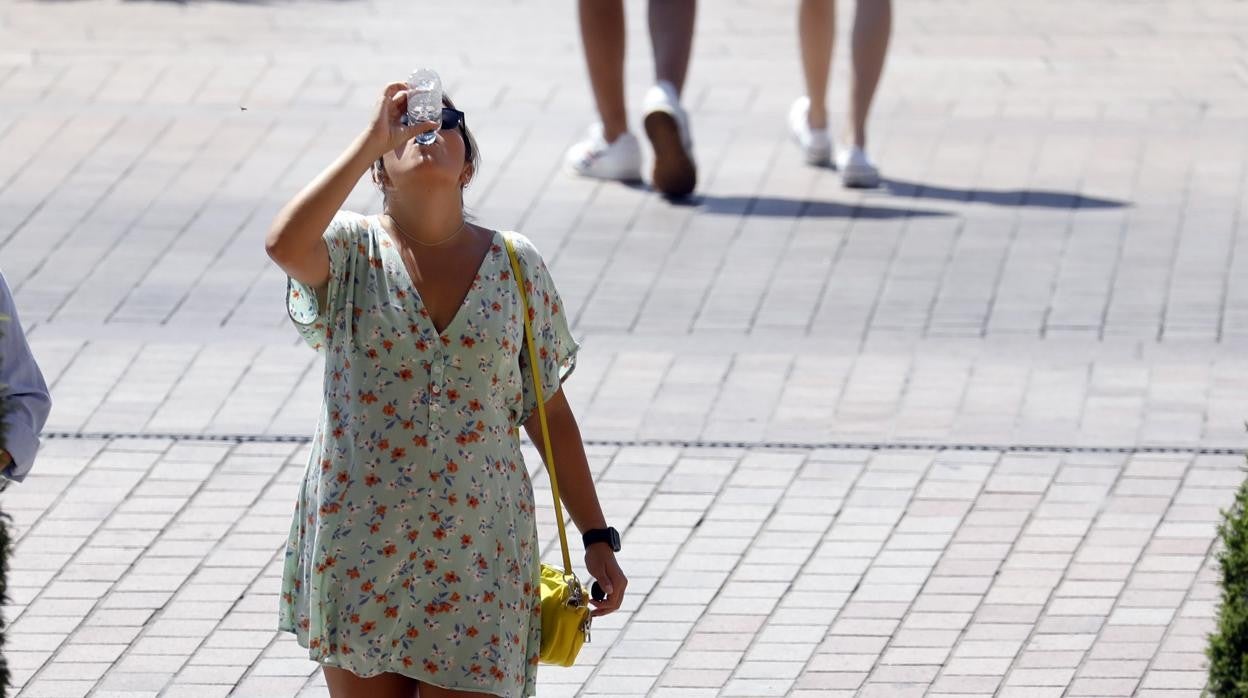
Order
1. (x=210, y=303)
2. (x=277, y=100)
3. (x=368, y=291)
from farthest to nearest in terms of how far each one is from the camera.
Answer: (x=277, y=100), (x=210, y=303), (x=368, y=291)

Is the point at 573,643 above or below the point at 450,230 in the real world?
below

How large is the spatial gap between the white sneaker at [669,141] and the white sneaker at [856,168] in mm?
652

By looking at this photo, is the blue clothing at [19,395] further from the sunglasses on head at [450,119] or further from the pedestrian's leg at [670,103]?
the pedestrian's leg at [670,103]

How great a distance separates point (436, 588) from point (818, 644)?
1.81 m

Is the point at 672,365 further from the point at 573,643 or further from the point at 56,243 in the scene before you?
the point at 573,643

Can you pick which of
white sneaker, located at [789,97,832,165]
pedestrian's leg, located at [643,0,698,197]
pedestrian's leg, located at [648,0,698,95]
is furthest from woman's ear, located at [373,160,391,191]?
white sneaker, located at [789,97,832,165]

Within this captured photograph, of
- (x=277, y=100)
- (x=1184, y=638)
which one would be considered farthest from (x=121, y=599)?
(x=277, y=100)

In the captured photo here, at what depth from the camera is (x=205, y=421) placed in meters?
6.61

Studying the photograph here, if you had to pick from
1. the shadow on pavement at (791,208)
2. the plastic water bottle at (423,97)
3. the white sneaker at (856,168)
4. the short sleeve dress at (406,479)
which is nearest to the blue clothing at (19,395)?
the short sleeve dress at (406,479)

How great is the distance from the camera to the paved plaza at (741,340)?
5250mm

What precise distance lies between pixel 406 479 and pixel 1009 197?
5.81 meters

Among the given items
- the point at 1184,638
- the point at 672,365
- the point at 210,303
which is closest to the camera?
the point at 1184,638

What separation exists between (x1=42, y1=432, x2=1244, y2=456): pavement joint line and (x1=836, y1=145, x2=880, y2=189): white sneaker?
2795 mm

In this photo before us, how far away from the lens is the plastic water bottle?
340 centimetres
